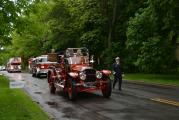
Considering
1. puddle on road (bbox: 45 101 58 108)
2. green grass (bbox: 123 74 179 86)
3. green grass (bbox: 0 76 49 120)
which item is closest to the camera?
green grass (bbox: 0 76 49 120)

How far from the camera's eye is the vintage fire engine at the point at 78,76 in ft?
72.0

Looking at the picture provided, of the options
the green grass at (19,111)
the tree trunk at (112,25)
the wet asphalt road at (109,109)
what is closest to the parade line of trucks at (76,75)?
the wet asphalt road at (109,109)

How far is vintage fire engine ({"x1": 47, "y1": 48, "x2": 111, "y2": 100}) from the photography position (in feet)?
72.0

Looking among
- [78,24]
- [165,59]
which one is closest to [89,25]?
[78,24]

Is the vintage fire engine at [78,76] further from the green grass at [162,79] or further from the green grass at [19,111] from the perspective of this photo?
the green grass at [162,79]

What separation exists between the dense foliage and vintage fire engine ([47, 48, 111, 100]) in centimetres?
260

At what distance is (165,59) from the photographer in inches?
1556

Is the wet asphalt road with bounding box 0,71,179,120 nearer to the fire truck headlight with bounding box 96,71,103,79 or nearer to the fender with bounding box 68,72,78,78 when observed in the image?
the fire truck headlight with bounding box 96,71,103,79

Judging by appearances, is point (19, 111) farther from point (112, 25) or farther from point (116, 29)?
point (116, 29)

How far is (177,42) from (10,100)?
2700 centimetres

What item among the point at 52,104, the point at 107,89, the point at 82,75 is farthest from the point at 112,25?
the point at 52,104

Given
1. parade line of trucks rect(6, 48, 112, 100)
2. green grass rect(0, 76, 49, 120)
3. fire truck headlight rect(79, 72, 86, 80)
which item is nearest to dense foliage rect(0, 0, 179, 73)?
parade line of trucks rect(6, 48, 112, 100)

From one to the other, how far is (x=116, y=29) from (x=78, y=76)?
35.9m

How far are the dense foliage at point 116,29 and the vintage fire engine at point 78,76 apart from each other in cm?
260
